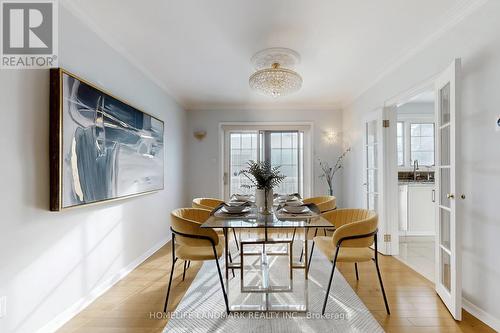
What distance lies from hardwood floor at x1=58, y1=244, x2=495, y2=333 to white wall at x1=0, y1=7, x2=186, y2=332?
22 centimetres

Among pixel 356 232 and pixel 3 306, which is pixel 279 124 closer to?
pixel 356 232

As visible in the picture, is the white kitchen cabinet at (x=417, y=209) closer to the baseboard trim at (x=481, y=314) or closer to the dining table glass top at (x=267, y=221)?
the baseboard trim at (x=481, y=314)

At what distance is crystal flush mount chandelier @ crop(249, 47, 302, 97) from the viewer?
271 centimetres

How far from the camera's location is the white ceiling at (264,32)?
201cm

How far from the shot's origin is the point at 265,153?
5.18 m

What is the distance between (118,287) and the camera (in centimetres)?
254

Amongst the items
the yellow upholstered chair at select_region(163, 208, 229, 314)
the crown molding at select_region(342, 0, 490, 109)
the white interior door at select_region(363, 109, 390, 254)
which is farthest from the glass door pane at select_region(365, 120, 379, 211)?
the yellow upholstered chair at select_region(163, 208, 229, 314)

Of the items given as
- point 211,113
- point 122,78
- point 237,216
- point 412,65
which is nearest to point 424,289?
point 237,216

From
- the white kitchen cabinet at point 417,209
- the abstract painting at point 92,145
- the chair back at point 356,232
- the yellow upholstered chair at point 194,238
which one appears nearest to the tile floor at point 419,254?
the white kitchen cabinet at point 417,209

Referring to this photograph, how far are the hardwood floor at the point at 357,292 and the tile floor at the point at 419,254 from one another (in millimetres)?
167

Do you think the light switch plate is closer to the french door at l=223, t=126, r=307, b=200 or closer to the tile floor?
the tile floor

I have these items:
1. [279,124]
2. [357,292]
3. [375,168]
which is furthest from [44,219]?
[279,124]

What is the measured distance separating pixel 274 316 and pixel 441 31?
298 centimetres

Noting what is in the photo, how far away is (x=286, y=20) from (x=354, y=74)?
1.74 meters
